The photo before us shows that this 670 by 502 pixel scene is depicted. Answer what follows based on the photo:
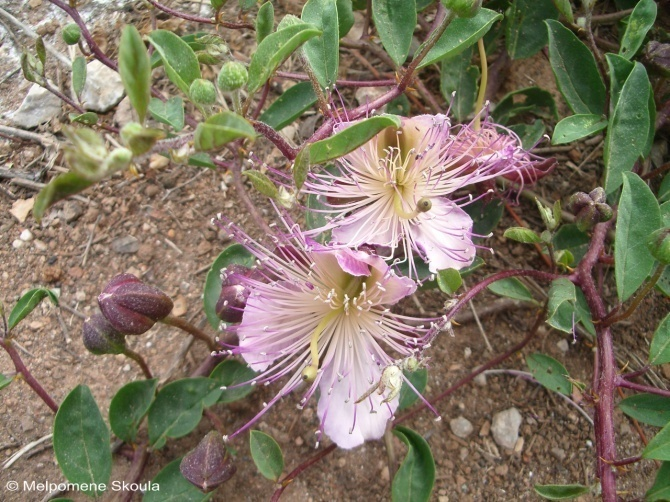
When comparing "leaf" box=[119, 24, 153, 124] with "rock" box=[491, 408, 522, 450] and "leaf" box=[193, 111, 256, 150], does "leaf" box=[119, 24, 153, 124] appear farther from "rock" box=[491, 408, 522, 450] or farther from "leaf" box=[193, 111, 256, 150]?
"rock" box=[491, 408, 522, 450]

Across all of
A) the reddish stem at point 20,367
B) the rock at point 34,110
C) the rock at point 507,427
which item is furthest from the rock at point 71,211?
the rock at point 507,427

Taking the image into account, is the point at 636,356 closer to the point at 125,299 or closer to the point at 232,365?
the point at 232,365

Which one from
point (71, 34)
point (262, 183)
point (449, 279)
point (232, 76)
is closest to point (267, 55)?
point (232, 76)

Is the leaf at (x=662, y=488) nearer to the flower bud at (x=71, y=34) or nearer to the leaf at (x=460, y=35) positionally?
the leaf at (x=460, y=35)

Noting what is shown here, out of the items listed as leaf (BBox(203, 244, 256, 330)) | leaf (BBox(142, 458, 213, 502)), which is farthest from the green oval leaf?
leaf (BBox(142, 458, 213, 502))

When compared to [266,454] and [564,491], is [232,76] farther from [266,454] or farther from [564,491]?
[564,491]
